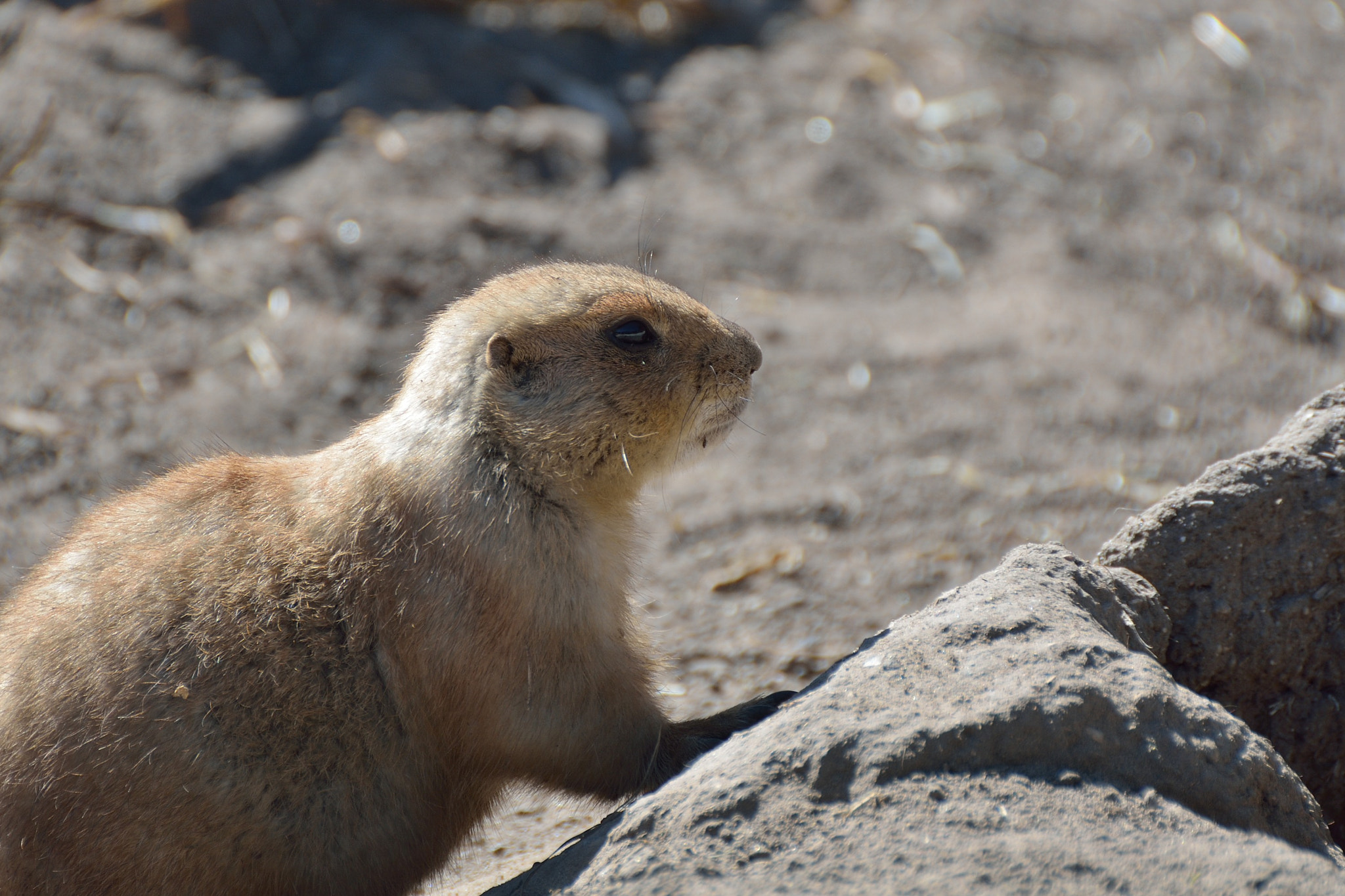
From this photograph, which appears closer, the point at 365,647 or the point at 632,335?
the point at 365,647

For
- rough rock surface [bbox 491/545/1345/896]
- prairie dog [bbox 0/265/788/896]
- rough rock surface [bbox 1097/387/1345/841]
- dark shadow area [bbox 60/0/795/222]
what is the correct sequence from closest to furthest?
rough rock surface [bbox 491/545/1345/896], prairie dog [bbox 0/265/788/896], rough rock surface [bbox 1097/387/1345/841], dark shadow area [bbox 60/0/795/222]

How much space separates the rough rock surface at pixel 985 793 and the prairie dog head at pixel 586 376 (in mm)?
1056

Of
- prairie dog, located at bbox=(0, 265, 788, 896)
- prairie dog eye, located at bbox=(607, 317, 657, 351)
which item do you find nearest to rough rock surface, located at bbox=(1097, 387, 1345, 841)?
prairie dog, located at bbox=(0, 265, 788, 896)

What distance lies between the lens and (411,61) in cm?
948

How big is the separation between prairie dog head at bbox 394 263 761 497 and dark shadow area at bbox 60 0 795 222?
17.3ft

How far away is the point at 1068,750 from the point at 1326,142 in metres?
7.52

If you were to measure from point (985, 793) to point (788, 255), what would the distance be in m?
6.09

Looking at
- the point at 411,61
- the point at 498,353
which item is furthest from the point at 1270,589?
the point at 411,61

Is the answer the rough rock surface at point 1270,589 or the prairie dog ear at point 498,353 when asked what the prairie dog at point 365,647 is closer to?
the prairie dog ear at point 498,353

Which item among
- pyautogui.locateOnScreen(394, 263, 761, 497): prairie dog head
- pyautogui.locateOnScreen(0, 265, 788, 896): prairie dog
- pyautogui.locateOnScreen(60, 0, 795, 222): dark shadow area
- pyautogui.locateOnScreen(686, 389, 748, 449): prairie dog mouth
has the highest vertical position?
pyautogui.locateOnScreen(60, 0, 795, 222): dark shadow area

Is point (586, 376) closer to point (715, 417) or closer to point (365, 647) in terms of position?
point (715, 417)

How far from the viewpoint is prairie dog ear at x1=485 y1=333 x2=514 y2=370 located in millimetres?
3682

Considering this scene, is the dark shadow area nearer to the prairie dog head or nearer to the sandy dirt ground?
the sandy dirt ground

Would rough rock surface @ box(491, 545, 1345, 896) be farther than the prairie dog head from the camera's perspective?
No
